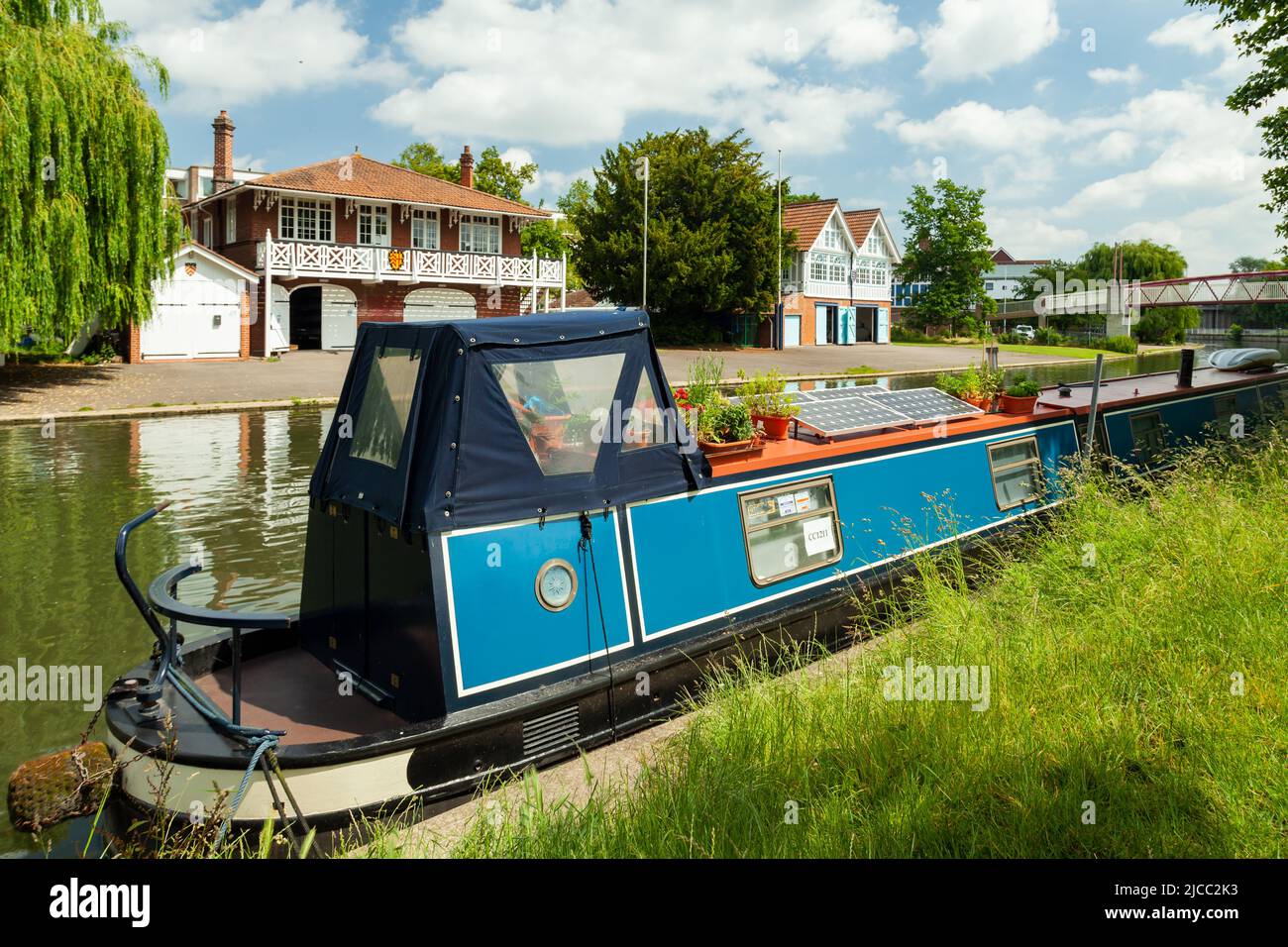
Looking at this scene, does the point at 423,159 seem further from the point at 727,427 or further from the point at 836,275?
the point at 727,427

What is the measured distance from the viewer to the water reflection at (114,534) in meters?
8.02

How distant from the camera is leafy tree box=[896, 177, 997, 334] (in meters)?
67.6

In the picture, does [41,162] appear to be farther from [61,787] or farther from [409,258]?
[61,787]

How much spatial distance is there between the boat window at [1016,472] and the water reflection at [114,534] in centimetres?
689

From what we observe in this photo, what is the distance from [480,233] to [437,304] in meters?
4.00

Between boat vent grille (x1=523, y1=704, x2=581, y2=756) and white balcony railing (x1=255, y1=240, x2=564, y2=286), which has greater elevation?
white balcony railing (x1=255, y1=240, x2=564, y2=286)

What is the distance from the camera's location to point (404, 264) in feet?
131

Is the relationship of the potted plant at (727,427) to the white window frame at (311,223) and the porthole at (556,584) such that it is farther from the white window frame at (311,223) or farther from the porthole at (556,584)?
the white window frame at (311,223)

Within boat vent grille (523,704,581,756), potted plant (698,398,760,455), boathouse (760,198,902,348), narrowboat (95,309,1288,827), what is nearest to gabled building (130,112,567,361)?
boathouse (760,198,902,348)

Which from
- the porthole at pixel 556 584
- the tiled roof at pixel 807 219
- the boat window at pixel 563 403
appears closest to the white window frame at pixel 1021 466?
the boat window at pixel 563 403

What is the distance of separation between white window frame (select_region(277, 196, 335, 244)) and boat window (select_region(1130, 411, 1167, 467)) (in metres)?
33.4

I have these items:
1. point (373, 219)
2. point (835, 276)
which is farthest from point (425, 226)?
point (835, 276)

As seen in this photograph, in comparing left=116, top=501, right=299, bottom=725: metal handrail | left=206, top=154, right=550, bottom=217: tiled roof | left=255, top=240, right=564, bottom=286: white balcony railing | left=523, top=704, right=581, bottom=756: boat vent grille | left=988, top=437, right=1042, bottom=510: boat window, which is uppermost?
left=206, top=154, right=550, bottom=217: tiled roof

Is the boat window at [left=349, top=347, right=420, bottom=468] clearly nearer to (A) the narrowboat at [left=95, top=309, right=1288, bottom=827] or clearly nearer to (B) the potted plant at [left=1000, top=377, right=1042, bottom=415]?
(A) the narrowboat at [left=95, top=309, right=1288, bottom=827]
